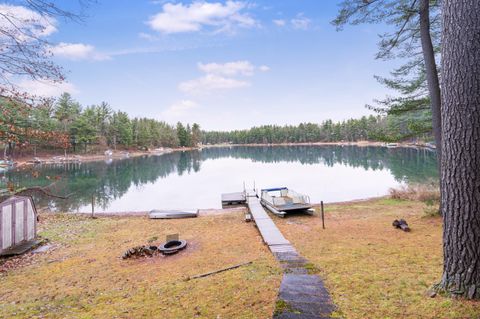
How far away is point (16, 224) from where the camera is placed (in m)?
9.70

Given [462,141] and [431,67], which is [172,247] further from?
[431,67]

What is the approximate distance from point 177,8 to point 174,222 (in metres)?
10.1

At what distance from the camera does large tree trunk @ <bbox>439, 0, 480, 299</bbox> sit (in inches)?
125

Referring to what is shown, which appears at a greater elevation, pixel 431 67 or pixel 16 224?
pixel 431 67

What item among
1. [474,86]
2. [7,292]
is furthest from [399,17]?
[7,292]

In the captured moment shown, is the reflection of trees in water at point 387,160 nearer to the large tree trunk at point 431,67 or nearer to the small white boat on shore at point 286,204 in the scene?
the small white boat on shore at point 286,204

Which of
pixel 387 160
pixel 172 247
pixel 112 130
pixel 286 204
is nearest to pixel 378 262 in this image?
pixel 172 247

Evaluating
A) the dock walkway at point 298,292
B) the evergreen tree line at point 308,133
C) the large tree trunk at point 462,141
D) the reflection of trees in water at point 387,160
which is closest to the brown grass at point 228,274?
the dock walkway at point 298,292

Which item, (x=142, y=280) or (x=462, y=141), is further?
(x=142, y=280)

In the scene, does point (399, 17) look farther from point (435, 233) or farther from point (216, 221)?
point (216, 221)

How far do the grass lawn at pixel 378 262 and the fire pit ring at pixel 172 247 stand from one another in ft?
12.5

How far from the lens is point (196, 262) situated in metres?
7.53

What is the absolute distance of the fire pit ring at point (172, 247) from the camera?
28.6ft

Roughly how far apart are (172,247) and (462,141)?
325 inches
